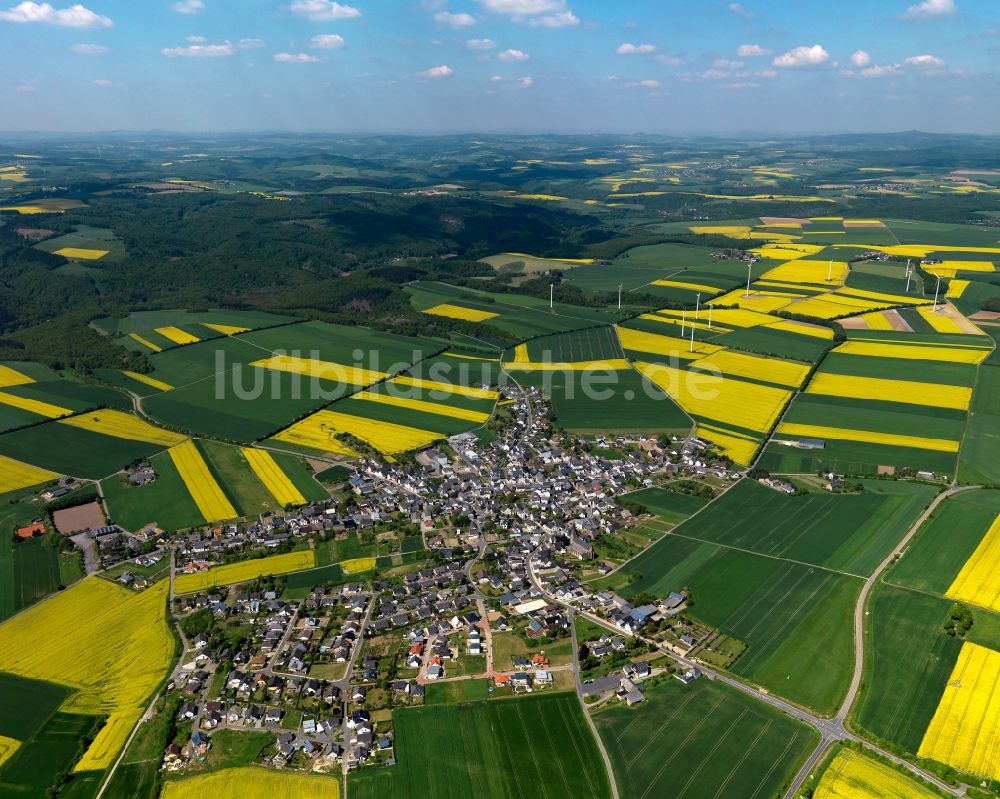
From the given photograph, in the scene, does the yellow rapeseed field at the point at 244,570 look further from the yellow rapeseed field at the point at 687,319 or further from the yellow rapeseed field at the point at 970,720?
the yellow rapeseed field at the point at 687,319

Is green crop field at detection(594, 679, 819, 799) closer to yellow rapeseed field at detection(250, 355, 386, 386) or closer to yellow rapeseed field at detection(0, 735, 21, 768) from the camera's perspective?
→ yellow rapeseed field at detection(0, 735, 21, 768)

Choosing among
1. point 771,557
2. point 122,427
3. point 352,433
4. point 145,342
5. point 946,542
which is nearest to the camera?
point 771,557

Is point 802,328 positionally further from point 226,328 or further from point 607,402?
point 226,328

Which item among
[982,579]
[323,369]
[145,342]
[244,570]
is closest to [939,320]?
[982,579]

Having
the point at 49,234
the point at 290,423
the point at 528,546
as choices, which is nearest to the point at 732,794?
the point at 528,546

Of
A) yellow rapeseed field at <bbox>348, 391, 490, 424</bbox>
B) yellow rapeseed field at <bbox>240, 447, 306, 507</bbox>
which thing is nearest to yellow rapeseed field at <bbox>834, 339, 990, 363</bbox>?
yellow rapeseed field at <bbox>348, 391, 490, 424</bbox>
